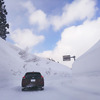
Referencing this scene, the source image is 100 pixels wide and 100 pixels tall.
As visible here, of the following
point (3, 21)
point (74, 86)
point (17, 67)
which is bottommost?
point (74, 86)

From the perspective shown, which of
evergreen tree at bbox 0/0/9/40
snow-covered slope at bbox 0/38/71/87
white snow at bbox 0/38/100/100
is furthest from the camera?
evergreen tree at bbox 0/0/9/40

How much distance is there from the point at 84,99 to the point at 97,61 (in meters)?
3.41

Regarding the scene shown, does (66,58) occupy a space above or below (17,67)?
above

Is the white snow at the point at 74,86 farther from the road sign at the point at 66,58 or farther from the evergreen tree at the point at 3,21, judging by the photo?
the evergreen tree at the point at 3,21

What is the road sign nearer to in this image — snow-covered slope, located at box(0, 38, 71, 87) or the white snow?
snow-covered slope, located at box(0, 38, 71, 87)

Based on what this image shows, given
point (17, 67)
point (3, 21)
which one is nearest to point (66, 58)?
point (17, 67)

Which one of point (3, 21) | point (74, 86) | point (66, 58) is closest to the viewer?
point (74, 86)

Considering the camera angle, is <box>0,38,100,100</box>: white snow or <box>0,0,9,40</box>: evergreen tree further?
<box>0,0,9,40</box>: evergreen tree

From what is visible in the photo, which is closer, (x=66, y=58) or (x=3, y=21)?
(x=66, y=58)

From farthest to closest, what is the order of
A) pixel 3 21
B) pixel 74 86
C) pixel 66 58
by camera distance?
1. pixel 3 21
2. pixel 66 58
3. pixel 74 86

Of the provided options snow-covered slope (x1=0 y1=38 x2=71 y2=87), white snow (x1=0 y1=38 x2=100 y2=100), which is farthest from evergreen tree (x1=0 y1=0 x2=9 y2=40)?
white snow (x1=0 y1=38 x2=100 y2=100)

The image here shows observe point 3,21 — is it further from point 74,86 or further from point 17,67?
point 74,86

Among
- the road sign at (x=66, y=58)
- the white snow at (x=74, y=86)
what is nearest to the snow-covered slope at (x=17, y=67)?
the white snow at (x=74, y=86)

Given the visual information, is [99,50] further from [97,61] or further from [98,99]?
[98,99]
